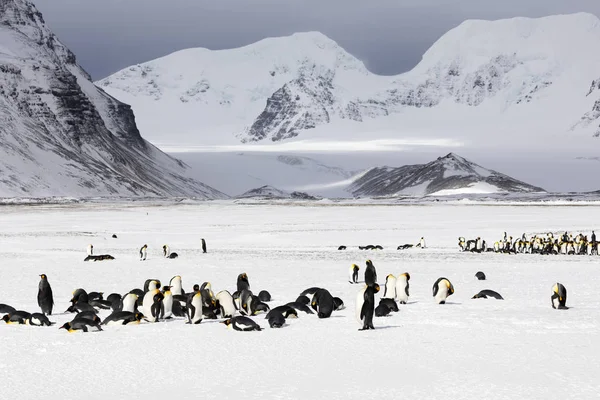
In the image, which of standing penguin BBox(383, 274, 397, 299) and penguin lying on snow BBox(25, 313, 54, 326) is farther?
standing penguin BBox(383, 274, 397, 299)

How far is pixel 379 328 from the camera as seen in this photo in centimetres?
1572

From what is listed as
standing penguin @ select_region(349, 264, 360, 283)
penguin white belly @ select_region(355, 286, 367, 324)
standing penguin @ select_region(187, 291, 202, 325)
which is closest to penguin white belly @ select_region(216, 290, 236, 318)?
standing penguin @ select_region(187, 291, 202, 325)

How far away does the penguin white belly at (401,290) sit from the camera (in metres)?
18.8

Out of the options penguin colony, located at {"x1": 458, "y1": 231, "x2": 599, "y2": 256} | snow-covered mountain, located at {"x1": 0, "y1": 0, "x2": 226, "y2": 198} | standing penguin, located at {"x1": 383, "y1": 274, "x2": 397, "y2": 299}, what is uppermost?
snow-covered mountain, located at {"x1": 0, "y1": 0, "x2": 226, "y2": 198}

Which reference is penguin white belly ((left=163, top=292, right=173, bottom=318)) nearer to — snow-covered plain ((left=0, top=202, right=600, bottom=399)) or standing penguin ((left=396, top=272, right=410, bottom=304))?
snow-covered plain ((left=0, top=202, right=600, bottom=399))

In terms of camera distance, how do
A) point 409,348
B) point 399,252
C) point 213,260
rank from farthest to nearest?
point 399,252 < point 213,260 < point 409,348

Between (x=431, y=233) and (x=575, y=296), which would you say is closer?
(x=575, y=296)

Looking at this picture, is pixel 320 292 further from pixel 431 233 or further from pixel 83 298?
pixel 431 233

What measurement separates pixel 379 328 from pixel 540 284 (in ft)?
28.9

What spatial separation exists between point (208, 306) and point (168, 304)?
812 millimetres

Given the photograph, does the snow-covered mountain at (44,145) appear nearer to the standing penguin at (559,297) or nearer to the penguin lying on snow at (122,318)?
the penguin lying on snow at (122,318)

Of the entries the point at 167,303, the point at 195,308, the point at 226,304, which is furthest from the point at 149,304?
the point at 226,304

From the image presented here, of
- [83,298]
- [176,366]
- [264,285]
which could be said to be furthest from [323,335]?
[264,285]

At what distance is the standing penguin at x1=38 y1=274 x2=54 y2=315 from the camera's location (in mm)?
17469
